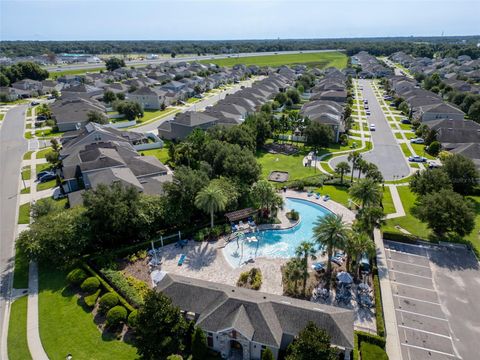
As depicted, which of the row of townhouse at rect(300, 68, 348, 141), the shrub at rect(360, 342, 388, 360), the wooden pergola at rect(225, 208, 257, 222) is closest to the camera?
the shrub at rect(360, 342, 388, 360)

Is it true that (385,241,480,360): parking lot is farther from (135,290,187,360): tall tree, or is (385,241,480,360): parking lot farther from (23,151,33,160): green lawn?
(23,151,33,160): green lawn

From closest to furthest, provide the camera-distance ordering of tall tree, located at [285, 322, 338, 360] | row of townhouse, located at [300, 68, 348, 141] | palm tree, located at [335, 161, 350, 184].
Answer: tall tree, located at [285, 322, 338, 360]
palm tree, located at [335, 161, 350, 184]
row of townhouse, located at [300, 68, 348, 141]

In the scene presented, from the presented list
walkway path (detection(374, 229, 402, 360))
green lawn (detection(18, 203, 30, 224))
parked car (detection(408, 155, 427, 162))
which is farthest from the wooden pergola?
parked car (detection(408, 155, 427, 162))

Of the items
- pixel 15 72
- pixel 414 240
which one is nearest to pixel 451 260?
pixel 414 240

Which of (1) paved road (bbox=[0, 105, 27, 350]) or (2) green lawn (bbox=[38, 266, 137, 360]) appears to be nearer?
(2) green lawn (bbox=[38, 266, 137, 360])

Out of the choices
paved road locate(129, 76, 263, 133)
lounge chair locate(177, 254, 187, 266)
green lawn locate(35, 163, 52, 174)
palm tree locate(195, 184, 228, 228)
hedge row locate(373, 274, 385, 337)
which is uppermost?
palm tree locate(195, 184, 228, 228)

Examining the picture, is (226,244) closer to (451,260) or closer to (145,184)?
(145,184)
